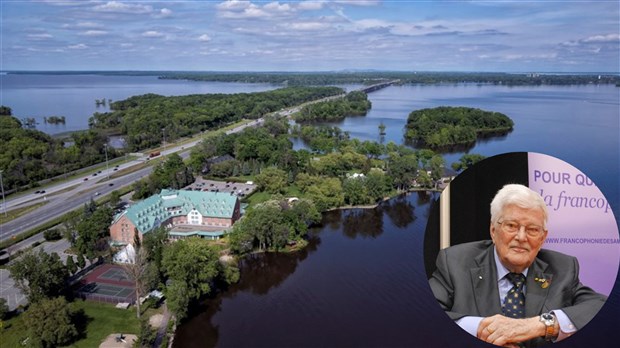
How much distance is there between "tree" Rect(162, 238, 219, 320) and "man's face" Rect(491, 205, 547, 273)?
7.92 meters

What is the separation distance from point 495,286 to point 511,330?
133 mm

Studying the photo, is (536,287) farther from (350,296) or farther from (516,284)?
(350,296)

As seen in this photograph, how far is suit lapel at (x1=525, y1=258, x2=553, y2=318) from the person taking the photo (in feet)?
4.49

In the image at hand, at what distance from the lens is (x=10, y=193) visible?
1656 centimetres

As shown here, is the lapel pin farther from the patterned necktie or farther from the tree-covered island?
the tree-covered island

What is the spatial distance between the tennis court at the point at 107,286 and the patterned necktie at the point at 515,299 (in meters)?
9.29

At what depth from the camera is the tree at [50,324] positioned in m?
7.70

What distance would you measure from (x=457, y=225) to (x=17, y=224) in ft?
49.9

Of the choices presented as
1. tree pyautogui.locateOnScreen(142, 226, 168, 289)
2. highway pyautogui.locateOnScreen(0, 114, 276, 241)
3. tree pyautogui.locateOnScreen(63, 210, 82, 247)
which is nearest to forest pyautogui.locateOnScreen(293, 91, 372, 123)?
highway pyautogui.locateOnScreen(0, 114, 276, 241)

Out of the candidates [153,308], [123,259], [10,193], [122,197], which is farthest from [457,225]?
[10,193]

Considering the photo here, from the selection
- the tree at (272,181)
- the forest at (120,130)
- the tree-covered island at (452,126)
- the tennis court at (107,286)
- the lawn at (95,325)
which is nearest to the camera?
the lawn at (95,325)

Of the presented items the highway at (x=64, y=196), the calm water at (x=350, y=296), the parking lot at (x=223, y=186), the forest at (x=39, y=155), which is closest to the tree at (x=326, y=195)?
the calm water at (x=350, y=296)

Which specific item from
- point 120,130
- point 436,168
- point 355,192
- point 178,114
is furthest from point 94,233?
point 120,130

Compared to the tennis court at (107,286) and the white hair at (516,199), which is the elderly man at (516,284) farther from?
the tennis court at (107,286)
